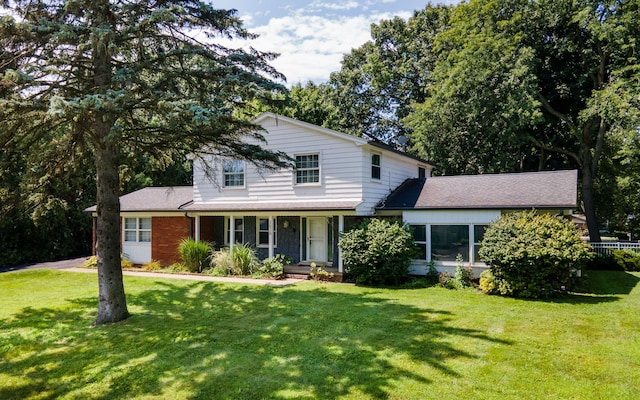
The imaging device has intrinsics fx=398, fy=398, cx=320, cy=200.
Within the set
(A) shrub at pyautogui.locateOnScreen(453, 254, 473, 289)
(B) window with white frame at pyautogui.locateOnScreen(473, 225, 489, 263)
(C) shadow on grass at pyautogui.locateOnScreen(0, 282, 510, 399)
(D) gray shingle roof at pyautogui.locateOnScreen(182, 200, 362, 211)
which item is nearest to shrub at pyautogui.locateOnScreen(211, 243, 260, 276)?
(D) gray shingle roof at pyautogui.locateOnScreen(182, 200, 362, 211)

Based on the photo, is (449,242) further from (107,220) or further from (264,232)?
Result: (107,220)

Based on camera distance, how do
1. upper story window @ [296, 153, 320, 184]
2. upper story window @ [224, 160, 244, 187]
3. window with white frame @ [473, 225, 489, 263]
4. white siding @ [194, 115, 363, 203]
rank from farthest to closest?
upper story window @ [224, 160, 244, 187] < upper story window @ [296, 153, 320, 184] < white siding @ [194, 115, 363, 203] < window with white frame @ [473, 225, 489, 263]

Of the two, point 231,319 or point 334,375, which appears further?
point 231,319

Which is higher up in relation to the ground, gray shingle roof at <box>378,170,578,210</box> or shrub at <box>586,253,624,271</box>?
gray shingle roof at <box>378,170,578,210</box>

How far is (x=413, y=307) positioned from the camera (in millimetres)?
10094

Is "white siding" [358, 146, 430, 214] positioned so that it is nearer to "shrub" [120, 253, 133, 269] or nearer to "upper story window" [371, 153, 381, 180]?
"upper story window" [371, 153, 381, 180]

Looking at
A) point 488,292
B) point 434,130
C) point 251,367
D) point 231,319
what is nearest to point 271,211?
point 231,319

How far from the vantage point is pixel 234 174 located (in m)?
17.6

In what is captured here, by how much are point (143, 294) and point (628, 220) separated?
4289cm

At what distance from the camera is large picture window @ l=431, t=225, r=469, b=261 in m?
13.6

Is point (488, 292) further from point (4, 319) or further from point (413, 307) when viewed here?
point (4, 319)

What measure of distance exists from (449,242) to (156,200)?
46.7 feet

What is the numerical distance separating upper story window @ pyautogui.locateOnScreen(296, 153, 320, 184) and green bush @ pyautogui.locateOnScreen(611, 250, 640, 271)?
12.9 m

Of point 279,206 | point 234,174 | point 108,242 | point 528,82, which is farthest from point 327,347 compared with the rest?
point 528,82
